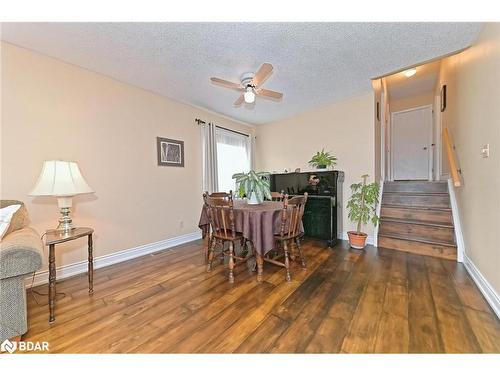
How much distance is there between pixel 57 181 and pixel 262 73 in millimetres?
2128

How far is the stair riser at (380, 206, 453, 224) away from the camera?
2.99 meters

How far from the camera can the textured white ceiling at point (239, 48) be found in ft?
6.02

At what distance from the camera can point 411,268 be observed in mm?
2387

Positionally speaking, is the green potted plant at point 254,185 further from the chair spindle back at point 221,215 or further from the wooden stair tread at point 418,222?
the wooden stair tread at point 418,222

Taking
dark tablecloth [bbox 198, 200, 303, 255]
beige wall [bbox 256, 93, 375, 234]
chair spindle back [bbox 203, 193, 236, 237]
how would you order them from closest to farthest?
dark tablecloth [bbox 198, 200, 303, 255] < chair spindle back [bbox 203, 193, 236, 237] < beige wall [bbox 256, 93, 375, 234]

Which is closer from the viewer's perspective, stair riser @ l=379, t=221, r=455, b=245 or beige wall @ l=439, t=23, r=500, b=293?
beige wall @ l=439, t=23, r=500, b=293

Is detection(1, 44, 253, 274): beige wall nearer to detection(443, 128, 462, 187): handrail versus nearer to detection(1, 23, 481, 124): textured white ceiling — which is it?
detection(1, 23, 481, 124): textured white ceiling

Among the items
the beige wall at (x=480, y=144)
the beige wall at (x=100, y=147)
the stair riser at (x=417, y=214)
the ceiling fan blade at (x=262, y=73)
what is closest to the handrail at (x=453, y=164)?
the beige wall at (x=480, y=144)

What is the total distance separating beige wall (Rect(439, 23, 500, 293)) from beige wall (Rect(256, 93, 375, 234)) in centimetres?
104

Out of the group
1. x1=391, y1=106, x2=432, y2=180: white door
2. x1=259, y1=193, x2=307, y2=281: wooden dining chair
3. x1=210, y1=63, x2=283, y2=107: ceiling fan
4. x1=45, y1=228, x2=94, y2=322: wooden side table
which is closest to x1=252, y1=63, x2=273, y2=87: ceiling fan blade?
x1=210, y1=63, x2=283, y2=107: ceiling fan

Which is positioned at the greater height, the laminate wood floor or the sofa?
the sofa

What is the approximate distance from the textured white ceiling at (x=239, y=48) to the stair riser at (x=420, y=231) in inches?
87.7

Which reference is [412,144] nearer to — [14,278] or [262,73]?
[262,73]
